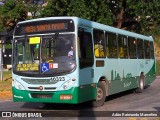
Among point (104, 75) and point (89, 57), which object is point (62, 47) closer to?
point (89, 57)

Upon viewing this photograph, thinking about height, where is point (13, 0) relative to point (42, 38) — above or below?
above

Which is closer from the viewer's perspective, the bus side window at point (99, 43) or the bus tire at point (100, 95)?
the bus side window at point (99, 43)

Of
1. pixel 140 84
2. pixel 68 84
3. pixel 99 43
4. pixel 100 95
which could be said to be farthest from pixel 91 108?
pixel 140 84

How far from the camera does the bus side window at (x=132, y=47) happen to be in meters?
16.6

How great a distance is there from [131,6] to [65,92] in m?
22.6

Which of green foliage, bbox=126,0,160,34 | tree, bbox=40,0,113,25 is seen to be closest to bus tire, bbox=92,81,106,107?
tree, bbox=40,0,113,25

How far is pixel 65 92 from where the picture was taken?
452 inches

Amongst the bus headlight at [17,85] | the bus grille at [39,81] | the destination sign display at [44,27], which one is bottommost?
the bus headlight at [17,85]

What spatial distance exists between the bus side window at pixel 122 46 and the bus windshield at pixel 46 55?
3.97 m

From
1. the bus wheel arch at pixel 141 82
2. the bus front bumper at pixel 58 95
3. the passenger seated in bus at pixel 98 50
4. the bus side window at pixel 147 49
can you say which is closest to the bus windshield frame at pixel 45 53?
the bus front bumper at pixel 58 95

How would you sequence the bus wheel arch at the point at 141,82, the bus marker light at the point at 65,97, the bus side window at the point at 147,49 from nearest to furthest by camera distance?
the bus marker light at the point at 65,97 < the bus wheel arch at the point at 141,82 < the bus side window at the point at 147,49

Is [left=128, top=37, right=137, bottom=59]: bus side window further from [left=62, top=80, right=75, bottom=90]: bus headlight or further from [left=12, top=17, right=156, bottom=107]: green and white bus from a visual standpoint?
[left=62, top=80, right=75, bottom=90]: bus headlight

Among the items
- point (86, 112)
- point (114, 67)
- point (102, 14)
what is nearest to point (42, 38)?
point (86, 112)

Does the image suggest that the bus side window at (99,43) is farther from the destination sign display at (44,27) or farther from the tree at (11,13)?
the tree at (11,13)
